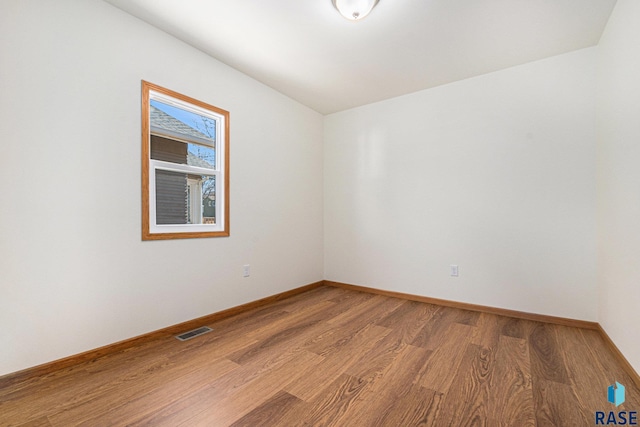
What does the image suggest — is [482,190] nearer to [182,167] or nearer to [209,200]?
[209,200]

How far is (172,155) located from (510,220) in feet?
11.1

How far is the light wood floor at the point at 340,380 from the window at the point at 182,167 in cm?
99

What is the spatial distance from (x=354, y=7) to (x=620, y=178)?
7.26 feet

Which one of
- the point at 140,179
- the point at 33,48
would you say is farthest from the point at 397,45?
the point at 33,48

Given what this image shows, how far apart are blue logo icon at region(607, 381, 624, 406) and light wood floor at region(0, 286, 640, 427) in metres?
0.03

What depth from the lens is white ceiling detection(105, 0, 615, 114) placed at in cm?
200

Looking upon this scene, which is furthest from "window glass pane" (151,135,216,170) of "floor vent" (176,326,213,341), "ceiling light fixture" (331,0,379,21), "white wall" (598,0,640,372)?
"white wall" (598,0,640,372)

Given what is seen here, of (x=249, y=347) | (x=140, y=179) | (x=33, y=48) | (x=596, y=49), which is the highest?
(x=596, y=49)

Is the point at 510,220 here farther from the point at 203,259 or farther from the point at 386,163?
the point at 203,259

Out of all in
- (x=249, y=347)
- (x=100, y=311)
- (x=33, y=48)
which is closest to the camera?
(x=33, y=48)

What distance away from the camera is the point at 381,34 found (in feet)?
7.53

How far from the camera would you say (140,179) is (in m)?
2.16

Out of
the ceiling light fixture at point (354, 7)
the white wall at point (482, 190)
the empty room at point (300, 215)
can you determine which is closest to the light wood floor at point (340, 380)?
the empty room at point (300, 215)

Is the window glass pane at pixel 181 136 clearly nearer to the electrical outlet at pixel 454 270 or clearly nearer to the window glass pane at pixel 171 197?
the window glass pane at pixel 171 197
